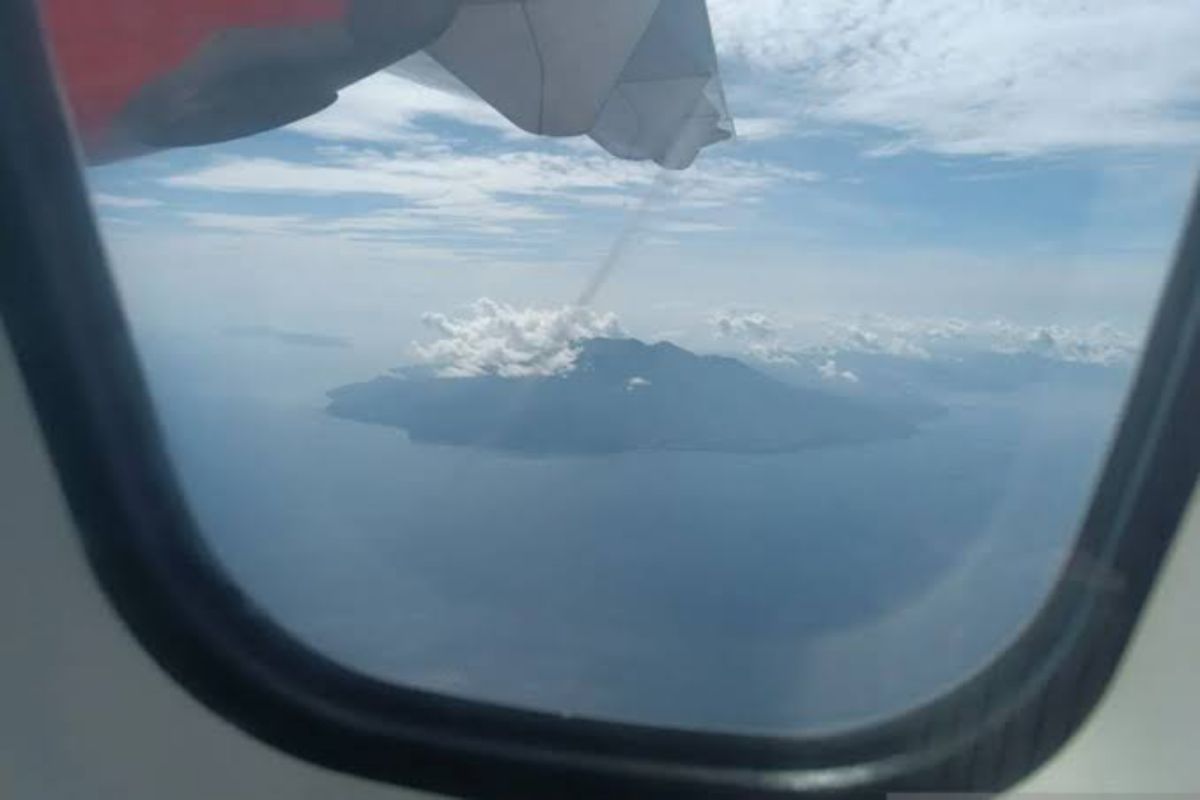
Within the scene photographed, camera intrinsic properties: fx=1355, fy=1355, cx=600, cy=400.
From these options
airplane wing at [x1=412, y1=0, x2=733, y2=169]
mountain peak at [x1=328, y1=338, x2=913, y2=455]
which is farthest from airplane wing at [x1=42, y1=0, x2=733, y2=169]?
mountain peak at [x1=328, y1=338, x2=913, y2=455]

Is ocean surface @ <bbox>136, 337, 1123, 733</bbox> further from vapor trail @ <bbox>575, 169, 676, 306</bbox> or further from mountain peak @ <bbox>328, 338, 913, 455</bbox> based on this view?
vapor trail @ <bbox>575, 169, 676, 306</bbox>

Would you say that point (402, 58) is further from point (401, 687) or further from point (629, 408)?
point (401, 687)

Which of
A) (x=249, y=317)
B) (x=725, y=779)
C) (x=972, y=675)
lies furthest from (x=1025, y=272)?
(x=249, y=317)

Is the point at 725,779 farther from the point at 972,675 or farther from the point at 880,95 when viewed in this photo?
the point at 880,95

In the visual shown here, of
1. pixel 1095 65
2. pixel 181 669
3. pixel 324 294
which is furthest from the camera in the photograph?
pixel 181 669

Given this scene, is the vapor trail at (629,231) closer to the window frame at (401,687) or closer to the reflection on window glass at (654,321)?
the reflection on window glass at (654,321)

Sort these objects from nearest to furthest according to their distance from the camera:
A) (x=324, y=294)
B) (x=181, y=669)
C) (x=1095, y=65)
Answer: (x=1095, y=65) < (x=324, y=294) < (x=181, y=669)

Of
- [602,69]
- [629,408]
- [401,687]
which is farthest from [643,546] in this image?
[602,69]
